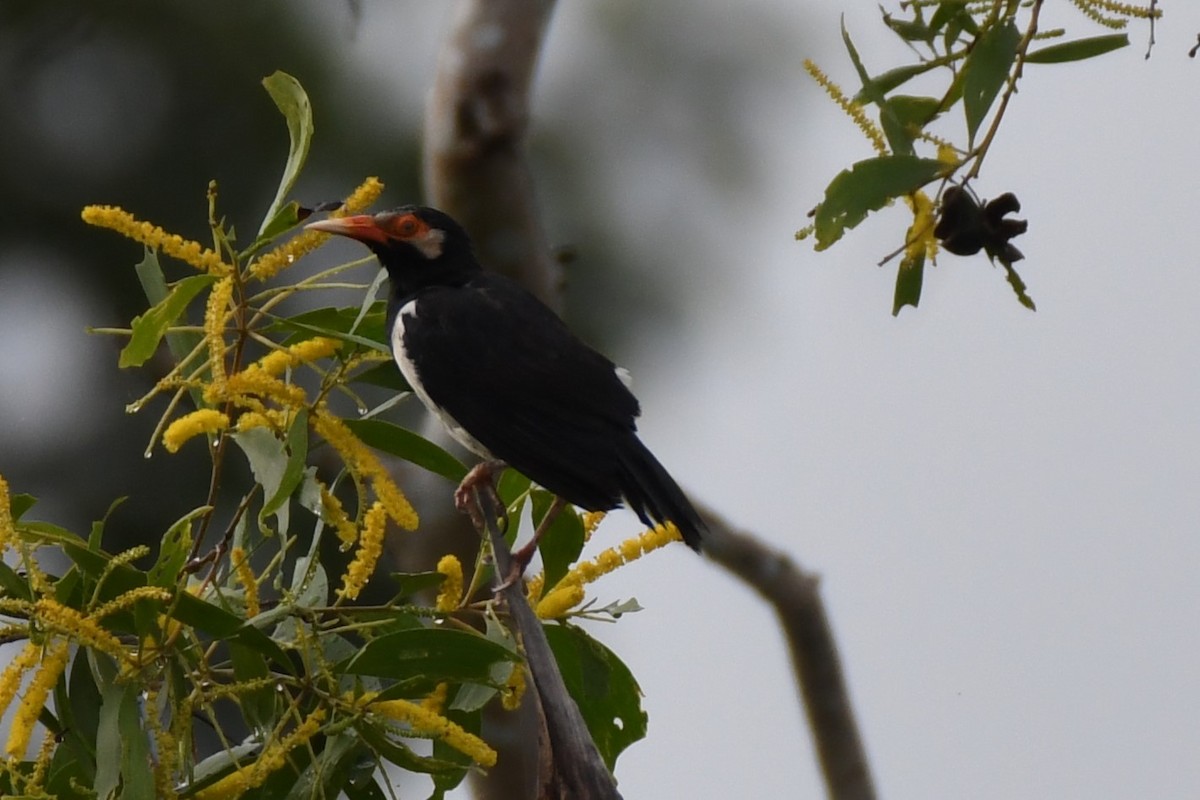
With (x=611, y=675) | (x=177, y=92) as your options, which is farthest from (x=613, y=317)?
(x=611, y=675)

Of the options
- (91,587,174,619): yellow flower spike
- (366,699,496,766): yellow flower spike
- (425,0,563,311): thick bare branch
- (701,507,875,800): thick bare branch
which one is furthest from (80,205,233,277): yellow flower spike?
(701,507,875,800): thick bare branch

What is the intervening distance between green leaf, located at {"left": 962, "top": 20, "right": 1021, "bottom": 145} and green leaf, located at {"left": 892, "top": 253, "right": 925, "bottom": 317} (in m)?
0.14

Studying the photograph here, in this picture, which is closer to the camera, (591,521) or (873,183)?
(873,183)

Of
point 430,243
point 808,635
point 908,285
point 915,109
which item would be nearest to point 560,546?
point 908,285

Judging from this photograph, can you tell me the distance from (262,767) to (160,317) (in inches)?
14.1

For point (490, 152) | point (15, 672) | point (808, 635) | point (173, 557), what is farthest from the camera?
point (808, 635)

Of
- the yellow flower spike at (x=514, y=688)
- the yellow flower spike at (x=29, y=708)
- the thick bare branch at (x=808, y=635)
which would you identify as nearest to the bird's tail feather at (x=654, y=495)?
the yellow flower spike at (x=514, y=688)

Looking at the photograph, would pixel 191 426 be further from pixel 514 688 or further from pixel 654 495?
pixel 654 495

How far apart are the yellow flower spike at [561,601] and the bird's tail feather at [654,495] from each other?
0.17m

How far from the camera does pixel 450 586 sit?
3.83 ft

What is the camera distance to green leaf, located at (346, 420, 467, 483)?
1221 mm

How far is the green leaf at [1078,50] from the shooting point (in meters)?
1.13

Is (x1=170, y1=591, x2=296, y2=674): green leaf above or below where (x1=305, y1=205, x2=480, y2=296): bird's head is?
below

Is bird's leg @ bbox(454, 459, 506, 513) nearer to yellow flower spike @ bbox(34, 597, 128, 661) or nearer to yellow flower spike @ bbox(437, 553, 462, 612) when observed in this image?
yellow flower spike @ bbox(437, 553, 462, 612)
